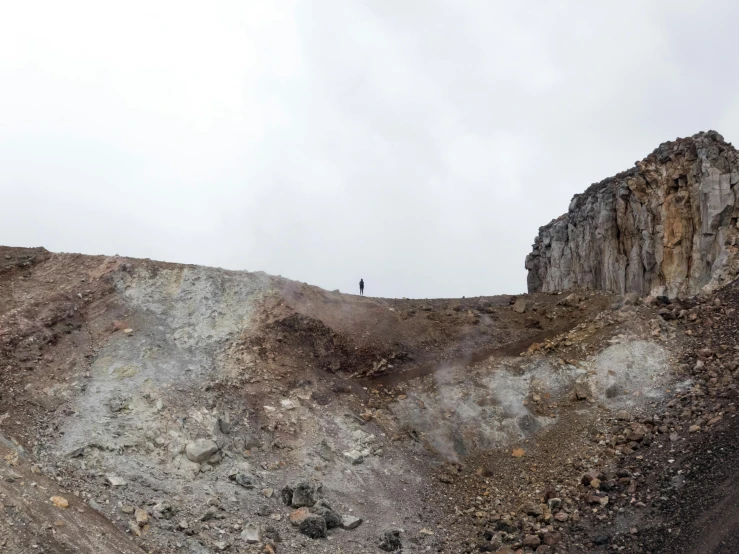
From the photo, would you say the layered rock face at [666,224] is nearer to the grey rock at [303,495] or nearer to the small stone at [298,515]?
the grey rock at [303,495]

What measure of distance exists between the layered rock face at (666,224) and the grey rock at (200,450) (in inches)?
861

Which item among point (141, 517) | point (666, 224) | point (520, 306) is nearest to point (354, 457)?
point (141, 517)

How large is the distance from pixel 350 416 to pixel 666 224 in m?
22.8

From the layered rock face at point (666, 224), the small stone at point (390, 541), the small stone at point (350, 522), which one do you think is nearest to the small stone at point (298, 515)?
the small stone at point (350, 522)

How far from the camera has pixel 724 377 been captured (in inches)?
700

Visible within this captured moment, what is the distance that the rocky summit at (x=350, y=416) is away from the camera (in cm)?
1305

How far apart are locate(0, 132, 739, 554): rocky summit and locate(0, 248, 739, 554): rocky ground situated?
0.06m

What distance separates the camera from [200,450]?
15.0 m

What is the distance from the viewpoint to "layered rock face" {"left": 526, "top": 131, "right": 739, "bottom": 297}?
2809 cm

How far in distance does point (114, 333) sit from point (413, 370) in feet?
33.2

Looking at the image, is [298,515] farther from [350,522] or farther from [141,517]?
[141,517]

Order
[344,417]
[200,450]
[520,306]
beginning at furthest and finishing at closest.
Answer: [520,306], [344,417], [200,450]

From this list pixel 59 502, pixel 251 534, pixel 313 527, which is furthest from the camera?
pixel 313 527

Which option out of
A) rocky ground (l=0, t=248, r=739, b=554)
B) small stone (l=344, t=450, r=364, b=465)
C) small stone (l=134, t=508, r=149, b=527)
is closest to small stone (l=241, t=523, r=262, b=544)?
rocky ground (l=0, t=248, r=739, b=554)
